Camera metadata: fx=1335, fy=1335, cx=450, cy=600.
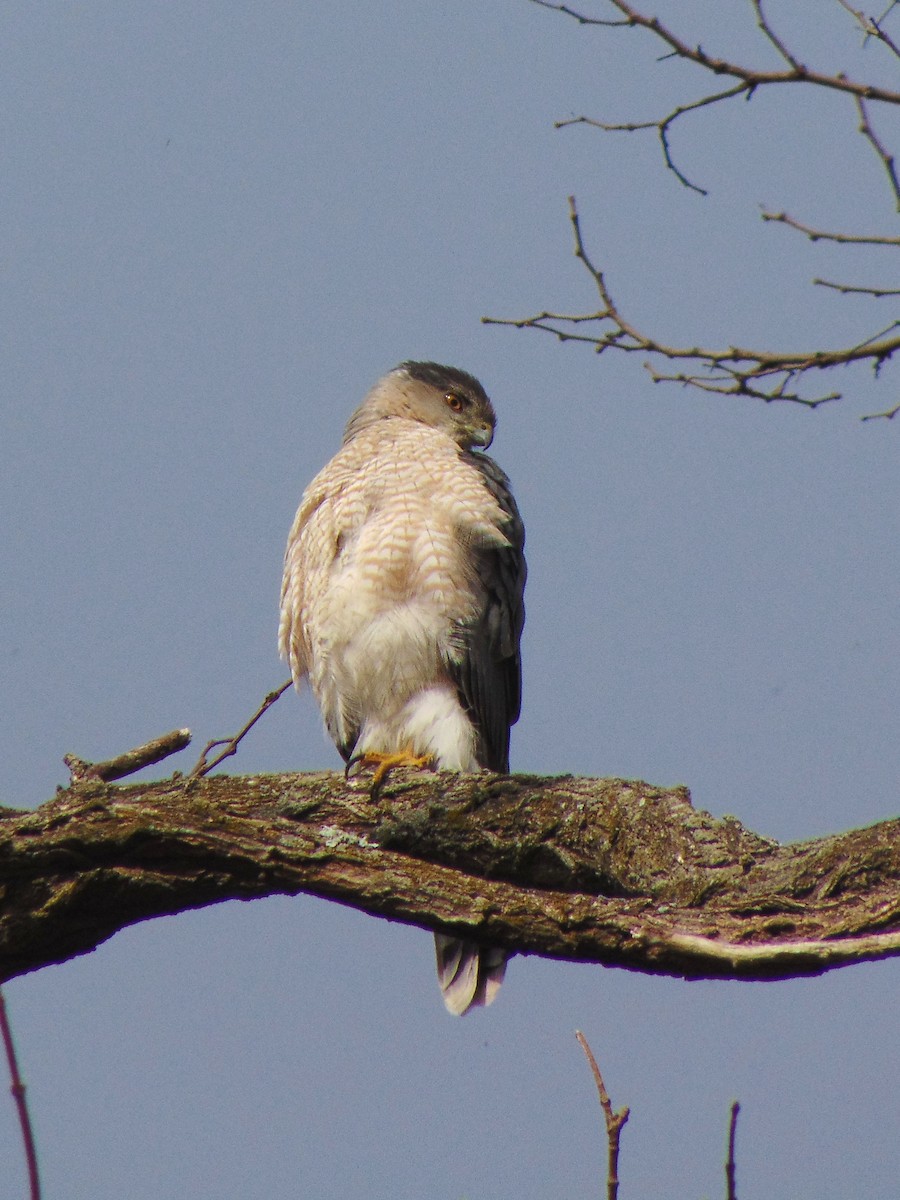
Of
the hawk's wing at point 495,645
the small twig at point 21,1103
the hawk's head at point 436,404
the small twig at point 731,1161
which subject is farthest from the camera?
the hawk's head at point 436,404

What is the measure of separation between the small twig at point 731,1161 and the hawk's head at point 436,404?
4.63m

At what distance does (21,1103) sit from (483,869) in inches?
77.7

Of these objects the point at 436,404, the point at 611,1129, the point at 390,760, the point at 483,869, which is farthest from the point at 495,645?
the point at 611,1129

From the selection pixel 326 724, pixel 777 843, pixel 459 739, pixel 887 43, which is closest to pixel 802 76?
pixel 887 43

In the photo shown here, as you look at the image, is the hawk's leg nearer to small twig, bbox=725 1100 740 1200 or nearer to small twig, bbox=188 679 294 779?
small twig, bbox=188 679 294 779

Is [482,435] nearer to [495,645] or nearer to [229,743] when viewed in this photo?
[495,645]

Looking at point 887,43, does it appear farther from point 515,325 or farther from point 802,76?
point 515,325

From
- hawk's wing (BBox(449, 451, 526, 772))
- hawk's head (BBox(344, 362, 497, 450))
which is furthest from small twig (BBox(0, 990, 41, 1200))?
hawk's head (BBox(344, 362, 497, 450))

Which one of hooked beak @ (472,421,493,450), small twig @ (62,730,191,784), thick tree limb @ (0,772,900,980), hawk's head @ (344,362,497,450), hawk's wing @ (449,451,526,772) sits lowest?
thick tree limb @ (0,772,900,980)

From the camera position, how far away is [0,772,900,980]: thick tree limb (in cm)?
278

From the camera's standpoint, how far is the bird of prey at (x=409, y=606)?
201 inches

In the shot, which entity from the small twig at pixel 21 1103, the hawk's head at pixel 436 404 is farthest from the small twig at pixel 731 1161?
the hawk's head at pixel 436 404

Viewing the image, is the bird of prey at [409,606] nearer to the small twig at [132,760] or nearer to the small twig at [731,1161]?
the small twig at [132,760]

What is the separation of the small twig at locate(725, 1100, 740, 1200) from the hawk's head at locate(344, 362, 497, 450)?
4.63 meters
